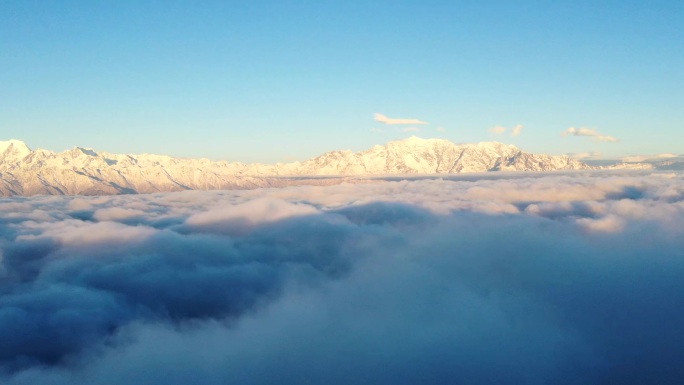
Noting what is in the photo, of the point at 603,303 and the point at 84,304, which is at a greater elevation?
the point at 84,304

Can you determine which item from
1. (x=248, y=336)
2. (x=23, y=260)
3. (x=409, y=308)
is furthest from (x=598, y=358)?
(x=23, y=260)

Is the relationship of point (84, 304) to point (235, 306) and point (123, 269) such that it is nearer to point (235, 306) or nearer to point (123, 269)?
point (123, 269)

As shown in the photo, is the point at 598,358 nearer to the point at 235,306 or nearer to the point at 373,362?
the point at 373,362

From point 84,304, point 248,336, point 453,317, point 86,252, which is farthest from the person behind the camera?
point 86,252

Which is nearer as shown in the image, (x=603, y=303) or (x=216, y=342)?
(x=216, y=342)

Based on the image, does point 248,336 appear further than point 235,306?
No

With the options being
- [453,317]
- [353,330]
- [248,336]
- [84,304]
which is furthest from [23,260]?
[453,317]

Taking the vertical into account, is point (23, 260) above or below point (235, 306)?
above

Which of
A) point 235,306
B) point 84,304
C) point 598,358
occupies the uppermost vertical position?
point 84,304

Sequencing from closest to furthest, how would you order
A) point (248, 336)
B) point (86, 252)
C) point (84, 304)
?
point (84, 304)
point (248, 336)
point (86, 252)
